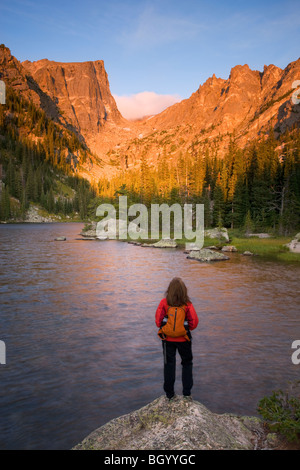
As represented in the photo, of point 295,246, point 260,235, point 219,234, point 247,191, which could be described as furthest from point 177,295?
point 247,191

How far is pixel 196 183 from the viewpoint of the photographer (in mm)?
81062

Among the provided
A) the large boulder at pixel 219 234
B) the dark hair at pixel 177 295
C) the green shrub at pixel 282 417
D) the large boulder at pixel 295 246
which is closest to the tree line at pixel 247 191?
the large boulder at pixel 219 234

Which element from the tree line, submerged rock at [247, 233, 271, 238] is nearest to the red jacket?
the tree line

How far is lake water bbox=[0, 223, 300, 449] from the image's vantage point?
744 cm

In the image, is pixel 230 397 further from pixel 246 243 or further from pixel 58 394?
pixel 246 243

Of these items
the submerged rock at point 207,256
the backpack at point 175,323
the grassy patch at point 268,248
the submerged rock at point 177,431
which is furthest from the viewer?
the grassy patch at point 268,248

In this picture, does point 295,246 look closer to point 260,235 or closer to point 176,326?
point 260,235

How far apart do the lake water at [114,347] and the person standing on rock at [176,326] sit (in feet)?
5.66

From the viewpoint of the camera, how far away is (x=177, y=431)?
5316 mm

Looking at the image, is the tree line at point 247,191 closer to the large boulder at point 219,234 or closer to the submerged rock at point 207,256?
the large boulder at point 219,234

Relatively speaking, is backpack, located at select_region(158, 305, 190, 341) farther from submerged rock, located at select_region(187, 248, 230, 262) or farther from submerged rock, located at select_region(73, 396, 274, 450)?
submerged rock, located at select_region(187, 248, 230, 262)

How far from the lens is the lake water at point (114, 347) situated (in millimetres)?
7441

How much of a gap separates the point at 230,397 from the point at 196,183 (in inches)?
2993

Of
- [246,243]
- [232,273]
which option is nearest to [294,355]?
[232,273]
